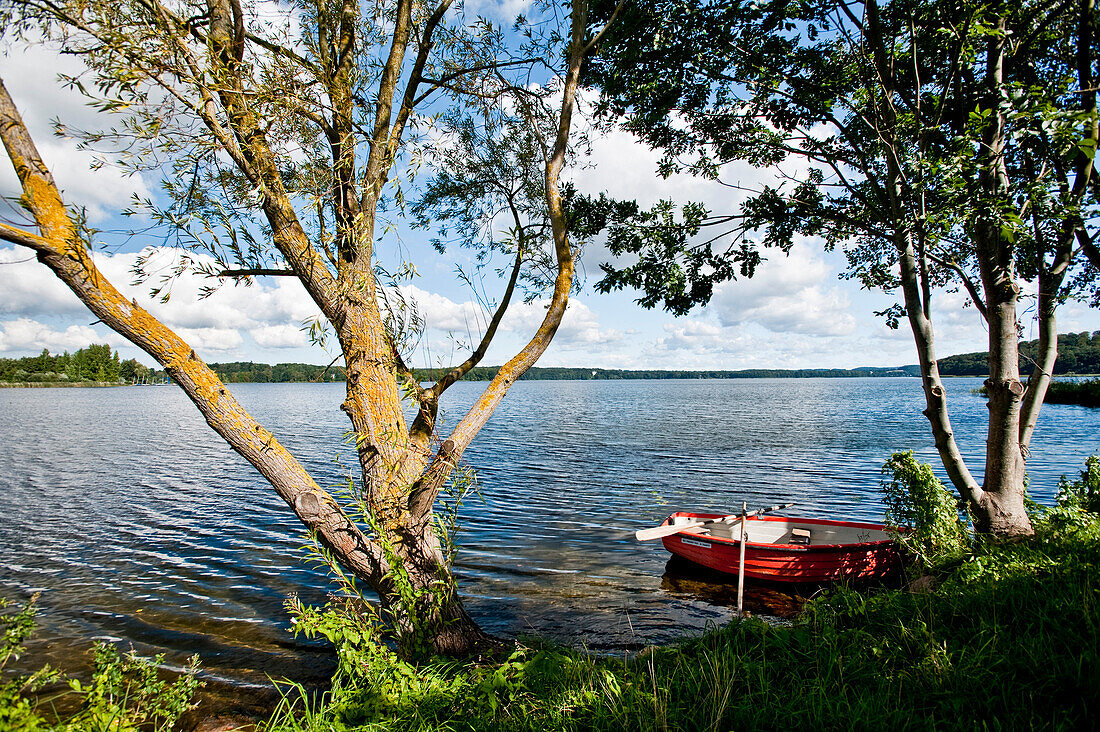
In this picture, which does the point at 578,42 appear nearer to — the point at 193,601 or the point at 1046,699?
the point at 1046,699

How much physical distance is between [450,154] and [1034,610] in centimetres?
816

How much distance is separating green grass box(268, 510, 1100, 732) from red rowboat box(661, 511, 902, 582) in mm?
5088

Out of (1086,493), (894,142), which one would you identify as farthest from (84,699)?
(1086,493)

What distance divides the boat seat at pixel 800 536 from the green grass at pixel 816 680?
6.83m

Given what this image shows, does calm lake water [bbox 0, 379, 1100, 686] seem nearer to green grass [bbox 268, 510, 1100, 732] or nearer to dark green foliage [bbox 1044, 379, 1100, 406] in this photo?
green grass [bbox 268, 510, 1100, 732]

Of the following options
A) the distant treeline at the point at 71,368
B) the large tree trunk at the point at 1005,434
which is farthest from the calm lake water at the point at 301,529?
the distant treeline at the point at 71,368

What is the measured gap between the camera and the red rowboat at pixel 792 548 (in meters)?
10.7

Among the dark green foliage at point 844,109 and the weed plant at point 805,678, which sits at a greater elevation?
the dark green foliage at point 844,109

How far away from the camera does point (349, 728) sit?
3.96 meters

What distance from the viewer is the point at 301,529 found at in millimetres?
15219

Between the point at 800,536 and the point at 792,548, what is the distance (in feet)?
6.22

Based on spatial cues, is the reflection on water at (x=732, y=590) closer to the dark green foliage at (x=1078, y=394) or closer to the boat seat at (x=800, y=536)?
the boat seat at (x=800, y=536)

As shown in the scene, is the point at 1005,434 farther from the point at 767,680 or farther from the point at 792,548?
the point at 767,680

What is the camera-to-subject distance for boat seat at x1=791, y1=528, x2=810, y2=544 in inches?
493
